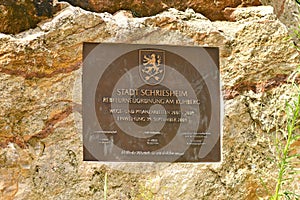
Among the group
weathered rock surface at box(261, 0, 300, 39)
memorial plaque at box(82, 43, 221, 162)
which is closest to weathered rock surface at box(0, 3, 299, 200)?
memorial plaque at box(82, 43, 221, 162)

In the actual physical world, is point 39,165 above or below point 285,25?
below

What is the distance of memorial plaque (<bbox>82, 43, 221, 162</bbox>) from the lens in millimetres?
4176

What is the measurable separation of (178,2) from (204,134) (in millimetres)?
1236

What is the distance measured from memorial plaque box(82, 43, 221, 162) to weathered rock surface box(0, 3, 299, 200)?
79 mm

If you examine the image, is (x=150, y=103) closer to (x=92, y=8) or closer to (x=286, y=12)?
(x=92, y=8)

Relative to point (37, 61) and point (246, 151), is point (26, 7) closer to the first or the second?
point (37, 61)

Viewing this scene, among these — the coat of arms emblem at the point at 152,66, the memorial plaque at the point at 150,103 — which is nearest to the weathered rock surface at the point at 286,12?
the memorial plaque at the point at 150,103

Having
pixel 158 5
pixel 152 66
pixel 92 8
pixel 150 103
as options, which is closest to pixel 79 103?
pixel 150 103

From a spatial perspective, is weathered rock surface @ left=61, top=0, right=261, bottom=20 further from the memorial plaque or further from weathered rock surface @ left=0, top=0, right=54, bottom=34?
the memorial plaque

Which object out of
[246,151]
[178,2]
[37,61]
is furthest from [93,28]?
[246,151]

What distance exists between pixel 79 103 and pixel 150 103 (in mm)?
602

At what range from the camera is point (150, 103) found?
14.1ft

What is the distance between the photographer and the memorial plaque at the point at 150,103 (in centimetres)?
418

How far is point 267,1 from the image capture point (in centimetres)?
488
